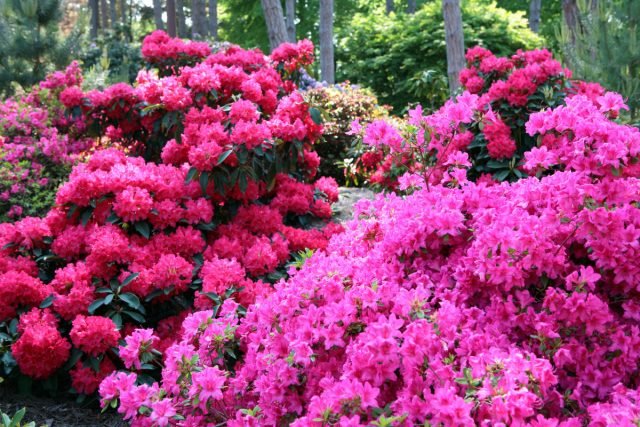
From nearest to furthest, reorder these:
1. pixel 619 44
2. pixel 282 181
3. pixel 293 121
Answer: pixel 293 121
pixel 282 181
pixel 619 44

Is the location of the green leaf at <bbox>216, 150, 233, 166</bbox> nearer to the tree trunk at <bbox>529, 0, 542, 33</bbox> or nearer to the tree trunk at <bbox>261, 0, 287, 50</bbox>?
the tree trunk at <bbox>261, 0, 287, 50</bbox>

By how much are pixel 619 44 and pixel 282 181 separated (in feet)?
12.7

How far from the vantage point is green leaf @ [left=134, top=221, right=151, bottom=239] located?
324 cm

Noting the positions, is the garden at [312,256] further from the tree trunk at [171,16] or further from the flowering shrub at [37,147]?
the tree trunk at [171,16]

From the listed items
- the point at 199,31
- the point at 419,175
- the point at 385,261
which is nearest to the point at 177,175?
the point at 419,175

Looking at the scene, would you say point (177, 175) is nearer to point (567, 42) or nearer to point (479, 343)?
point (479, 343)

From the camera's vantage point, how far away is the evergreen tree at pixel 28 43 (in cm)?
845

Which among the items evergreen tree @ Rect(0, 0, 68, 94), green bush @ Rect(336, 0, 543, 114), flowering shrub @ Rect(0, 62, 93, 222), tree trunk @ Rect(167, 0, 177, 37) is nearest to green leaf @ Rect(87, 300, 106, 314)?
flowering shrub @ Rect(0, 62, 93, 222)

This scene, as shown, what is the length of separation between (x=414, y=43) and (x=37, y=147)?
1013 centimetres

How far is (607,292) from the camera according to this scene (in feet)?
6.33

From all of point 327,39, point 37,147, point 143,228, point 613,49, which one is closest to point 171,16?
point 327,39

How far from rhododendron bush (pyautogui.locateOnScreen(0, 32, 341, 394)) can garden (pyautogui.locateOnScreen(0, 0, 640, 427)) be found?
0.5 inches

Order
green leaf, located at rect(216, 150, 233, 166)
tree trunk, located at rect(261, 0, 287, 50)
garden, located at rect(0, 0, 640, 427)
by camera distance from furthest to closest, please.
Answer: tree trunk, located at rect(261, 0, 287, 50) → green leaf, located at rect(216, 150, 233, 166) → garden, located at rect(0, 0, 640, 427)

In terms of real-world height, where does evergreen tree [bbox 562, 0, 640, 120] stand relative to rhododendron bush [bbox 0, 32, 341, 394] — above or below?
above
